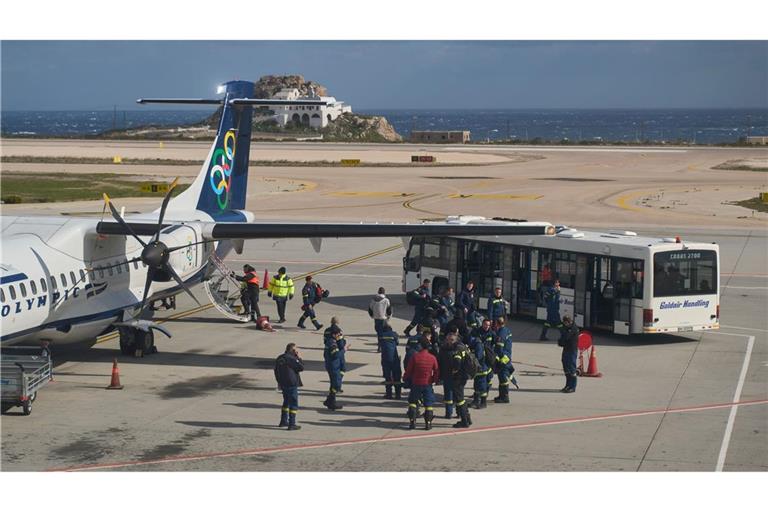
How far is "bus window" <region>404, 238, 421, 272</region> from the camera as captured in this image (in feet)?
100

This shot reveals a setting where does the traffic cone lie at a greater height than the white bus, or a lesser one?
lesser

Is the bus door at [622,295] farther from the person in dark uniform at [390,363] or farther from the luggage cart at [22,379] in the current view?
the luggage cart at [22,379]

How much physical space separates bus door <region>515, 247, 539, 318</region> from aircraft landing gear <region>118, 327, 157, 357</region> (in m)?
10.1

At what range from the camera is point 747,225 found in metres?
49.9

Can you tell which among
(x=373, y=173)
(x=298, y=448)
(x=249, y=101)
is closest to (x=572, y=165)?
(x=373, y=173)

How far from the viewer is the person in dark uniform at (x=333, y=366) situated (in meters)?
19.3

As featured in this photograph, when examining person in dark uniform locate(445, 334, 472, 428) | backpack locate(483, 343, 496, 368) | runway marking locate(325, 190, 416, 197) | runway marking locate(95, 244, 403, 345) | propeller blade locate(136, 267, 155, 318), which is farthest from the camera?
runway marking locate(325, 190, 416, 197)

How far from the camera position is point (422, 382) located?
18.0m

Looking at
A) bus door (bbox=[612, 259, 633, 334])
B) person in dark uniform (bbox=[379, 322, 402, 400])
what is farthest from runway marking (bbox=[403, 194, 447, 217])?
person in dark uniform (bbox=[379, 322, 402, 400])

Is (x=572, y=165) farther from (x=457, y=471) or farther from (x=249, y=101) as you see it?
(x=457, y=471)

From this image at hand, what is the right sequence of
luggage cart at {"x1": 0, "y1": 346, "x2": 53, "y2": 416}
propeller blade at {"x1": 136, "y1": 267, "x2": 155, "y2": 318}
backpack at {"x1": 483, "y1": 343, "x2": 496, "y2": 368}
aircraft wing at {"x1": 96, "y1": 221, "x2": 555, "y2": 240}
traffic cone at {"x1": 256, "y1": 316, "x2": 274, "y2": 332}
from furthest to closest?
traffic cone at {"x1": 256, "y1": 316, "x2": 274, "y2": 332} → aircraft wing at {"x1": 96, "y1": 221, "x2": 555, "y2": 240} → propeller blade at {"x1": 136, "y1": 267, "x2": 155, "y2": 318} → backpack at {"x1": 483, "y1": 343, "x2": 496, "y2": 368} → luggage cart at {"x1": 0, "y1": 346, "x2": 53, "y2": 416}

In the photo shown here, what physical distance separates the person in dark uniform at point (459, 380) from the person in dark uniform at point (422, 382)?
0.36m

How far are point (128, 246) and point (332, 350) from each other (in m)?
7.50

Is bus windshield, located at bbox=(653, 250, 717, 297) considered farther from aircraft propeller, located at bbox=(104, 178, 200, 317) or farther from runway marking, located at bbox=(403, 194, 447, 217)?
runway marking, located at bbox=(403, 194, 447, 217)
